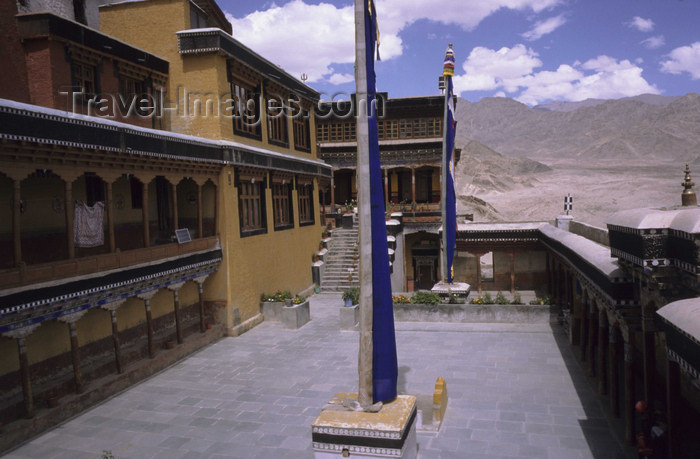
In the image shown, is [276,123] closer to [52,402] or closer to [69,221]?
[69,221]

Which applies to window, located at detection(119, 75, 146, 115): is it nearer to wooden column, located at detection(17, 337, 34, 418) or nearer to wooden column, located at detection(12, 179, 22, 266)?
wooden column, located at detection(12, 179, 22, 266)

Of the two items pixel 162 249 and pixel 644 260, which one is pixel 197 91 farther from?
pixel 644 260

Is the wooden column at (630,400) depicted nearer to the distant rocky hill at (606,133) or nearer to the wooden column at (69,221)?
the wooden column at (69,221)

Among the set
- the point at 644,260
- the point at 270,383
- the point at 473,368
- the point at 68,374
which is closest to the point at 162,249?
the point at 68,374

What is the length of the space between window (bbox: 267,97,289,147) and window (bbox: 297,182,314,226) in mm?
2696

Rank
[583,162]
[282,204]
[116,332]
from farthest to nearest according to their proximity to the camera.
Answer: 1. [583,162]
2. [282,204]
3. [116,332]

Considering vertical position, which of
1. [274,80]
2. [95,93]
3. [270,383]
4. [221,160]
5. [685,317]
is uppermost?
[274,80]

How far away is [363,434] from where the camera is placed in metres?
6.59

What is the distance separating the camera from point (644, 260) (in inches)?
273

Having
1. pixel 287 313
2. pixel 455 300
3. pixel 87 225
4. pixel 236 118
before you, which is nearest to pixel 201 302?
pixel 287 313

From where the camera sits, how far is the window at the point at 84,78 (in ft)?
48.1

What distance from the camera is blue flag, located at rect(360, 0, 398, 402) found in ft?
23.5

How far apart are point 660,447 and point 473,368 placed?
6.25 m

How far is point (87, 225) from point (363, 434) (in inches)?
382
